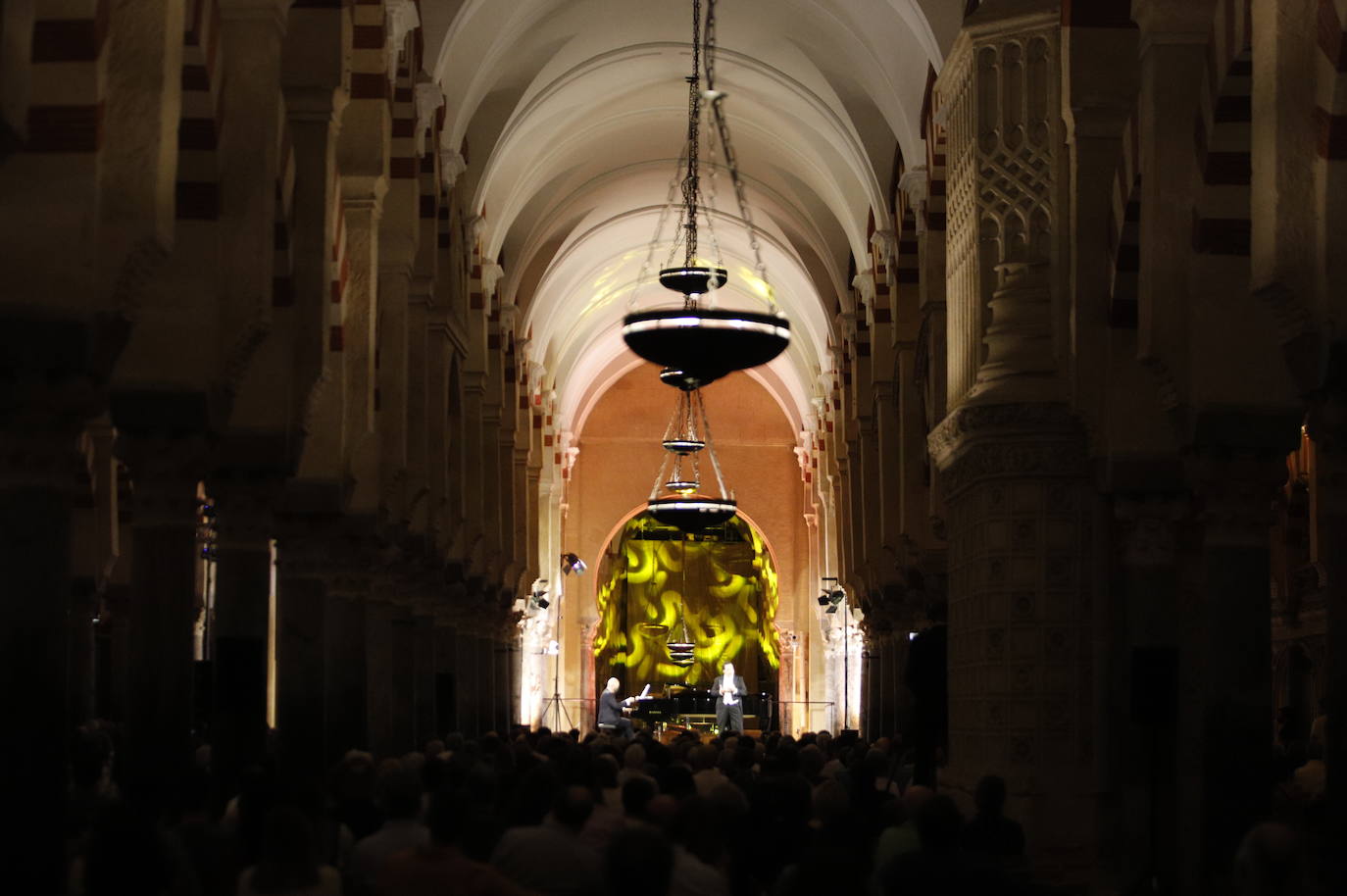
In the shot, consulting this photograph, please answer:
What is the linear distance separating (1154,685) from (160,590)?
4.49 meters

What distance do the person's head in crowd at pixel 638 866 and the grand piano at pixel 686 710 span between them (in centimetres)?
2677

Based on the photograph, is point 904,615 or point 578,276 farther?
point 578,276

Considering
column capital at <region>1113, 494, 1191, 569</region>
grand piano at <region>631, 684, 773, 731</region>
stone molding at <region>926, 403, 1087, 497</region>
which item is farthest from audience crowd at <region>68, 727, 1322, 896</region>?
grand piano at <region>631, 684, 773, 731</region>

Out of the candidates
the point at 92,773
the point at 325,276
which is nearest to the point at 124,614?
the point at 325,276

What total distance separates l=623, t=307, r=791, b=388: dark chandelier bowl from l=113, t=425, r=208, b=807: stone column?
2.24m

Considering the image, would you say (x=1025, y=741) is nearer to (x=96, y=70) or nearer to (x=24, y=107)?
(x=96, y=70)

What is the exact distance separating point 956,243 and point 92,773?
6735mm

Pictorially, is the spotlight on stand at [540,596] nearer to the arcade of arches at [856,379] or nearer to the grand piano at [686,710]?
the grand piano at [686,710]

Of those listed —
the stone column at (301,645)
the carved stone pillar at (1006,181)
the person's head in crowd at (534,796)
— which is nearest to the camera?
the person's head in crowd at (534,796)

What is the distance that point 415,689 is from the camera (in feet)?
55.7

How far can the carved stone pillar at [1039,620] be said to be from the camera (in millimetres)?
10938

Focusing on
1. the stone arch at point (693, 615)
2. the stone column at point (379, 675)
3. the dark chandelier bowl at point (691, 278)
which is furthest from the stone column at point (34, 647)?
the stone arch at point (693, 615)

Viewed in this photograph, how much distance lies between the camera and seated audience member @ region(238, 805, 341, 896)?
15.4ft

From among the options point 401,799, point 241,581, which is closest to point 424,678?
point 241,581
